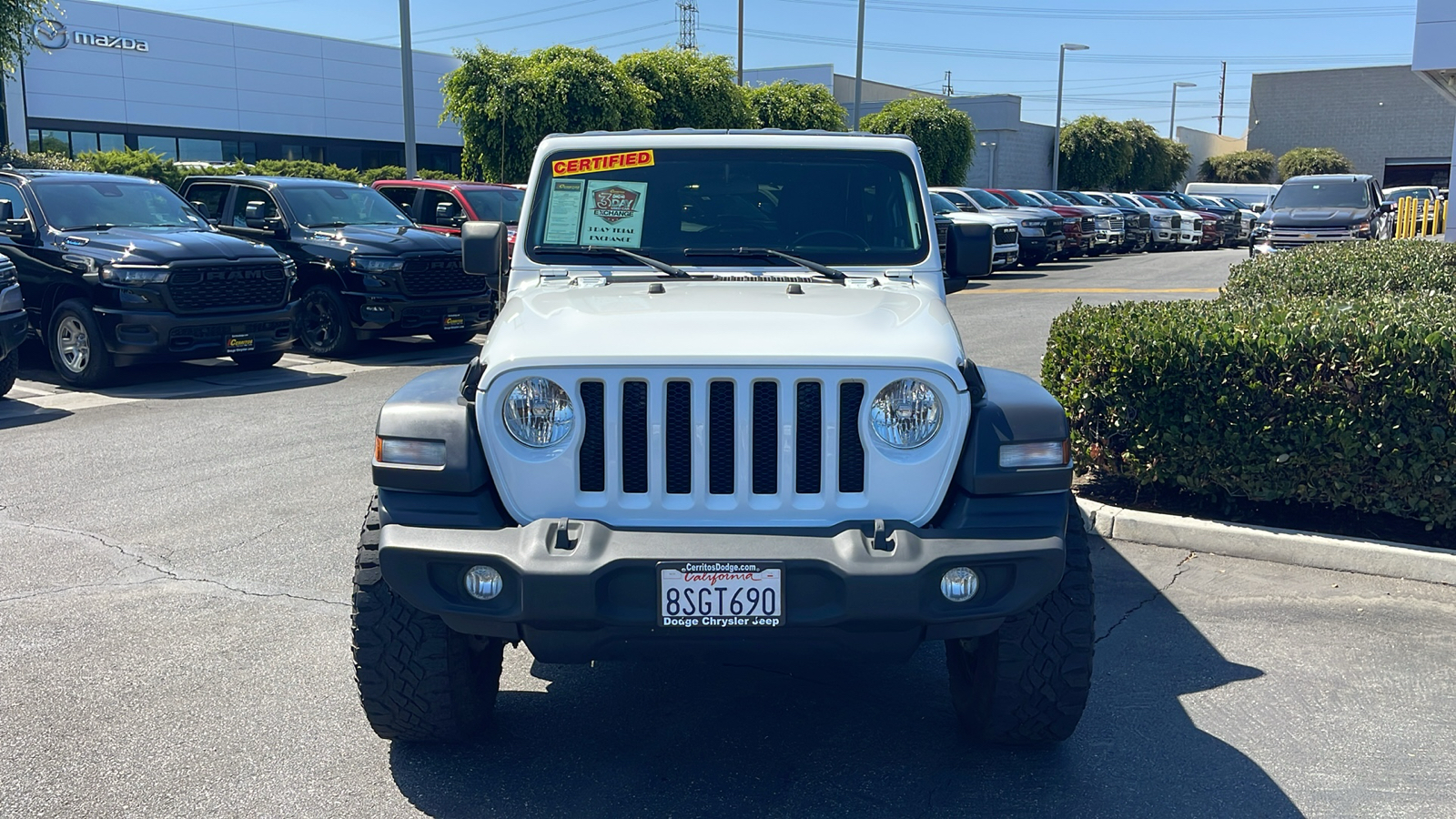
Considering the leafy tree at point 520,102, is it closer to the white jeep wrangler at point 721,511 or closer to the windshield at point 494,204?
the windshield at point 494,204

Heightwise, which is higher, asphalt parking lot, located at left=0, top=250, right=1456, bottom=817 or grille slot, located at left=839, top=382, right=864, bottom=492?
grille slot, located at left=839, top=382, right=864, bottom=492

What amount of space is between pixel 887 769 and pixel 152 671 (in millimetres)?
2629

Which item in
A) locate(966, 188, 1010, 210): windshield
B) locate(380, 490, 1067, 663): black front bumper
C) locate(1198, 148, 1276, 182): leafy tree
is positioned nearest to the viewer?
locate(380, 490, 1067, 663): black front bumper

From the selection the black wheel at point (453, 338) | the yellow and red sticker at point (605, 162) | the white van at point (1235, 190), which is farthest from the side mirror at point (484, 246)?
the white van at point (1235, 190)

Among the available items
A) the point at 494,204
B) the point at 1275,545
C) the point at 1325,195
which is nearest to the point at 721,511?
the point at 1275,545

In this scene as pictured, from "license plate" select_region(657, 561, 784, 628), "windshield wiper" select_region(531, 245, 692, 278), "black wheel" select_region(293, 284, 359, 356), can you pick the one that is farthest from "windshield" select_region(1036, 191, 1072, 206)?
"license plate" select_region(657, 561, 784, 628)

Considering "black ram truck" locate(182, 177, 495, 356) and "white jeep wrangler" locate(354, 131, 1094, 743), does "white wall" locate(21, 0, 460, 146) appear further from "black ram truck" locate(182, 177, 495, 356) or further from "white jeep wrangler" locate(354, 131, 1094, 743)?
"white jeep wrangler" locate(354, 131, 1094, 743)

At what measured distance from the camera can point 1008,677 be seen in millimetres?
3553

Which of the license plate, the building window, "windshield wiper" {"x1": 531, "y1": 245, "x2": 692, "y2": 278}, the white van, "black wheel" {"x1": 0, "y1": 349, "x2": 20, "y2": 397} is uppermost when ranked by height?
the building window

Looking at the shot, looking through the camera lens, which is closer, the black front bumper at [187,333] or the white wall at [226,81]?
the black front bumper at [187,333]

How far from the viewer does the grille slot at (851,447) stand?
337cm

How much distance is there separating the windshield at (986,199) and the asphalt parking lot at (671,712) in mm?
21469

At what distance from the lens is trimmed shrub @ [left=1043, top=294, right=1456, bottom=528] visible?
5.51 meters

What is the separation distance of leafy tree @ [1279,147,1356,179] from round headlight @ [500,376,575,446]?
62.3 m
